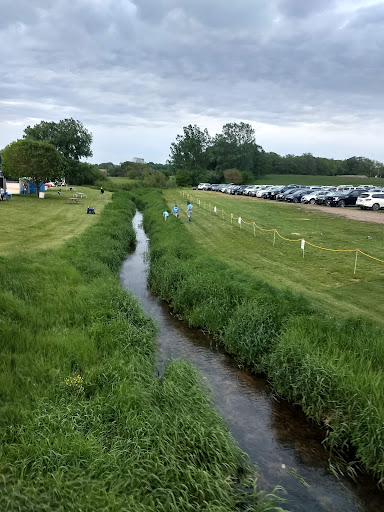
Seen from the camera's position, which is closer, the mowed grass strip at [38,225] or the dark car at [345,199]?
the mowed grass strip at [38,225]

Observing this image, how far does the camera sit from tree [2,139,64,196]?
46.6 m

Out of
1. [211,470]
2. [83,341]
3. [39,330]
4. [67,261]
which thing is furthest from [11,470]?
[67,261]

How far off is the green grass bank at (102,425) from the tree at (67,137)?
196ft

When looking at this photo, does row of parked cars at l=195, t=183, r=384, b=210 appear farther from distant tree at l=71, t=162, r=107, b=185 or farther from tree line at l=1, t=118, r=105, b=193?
distant tree at l=71, t=162, r=107, b=185

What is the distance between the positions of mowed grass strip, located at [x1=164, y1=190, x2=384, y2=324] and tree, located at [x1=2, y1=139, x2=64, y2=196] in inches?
970

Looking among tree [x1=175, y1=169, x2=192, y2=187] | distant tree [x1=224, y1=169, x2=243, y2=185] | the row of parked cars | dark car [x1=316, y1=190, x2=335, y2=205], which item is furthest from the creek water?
distant tree [x1=224, y1=169, x2=243, y2=185]

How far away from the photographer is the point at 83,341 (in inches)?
356

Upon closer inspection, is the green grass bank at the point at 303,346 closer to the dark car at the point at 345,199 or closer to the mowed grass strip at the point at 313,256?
the mowed grass strip at the point at 313,256

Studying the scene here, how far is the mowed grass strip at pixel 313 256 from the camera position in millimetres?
13039

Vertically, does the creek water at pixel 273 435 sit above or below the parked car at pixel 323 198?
below

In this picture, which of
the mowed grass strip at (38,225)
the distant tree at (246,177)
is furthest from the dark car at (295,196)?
the distant tree at (246,177)

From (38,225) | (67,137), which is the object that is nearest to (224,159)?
(67,137)

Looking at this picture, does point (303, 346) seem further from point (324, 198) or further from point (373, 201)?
point (324, 198)

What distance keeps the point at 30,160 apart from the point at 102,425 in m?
46.1
